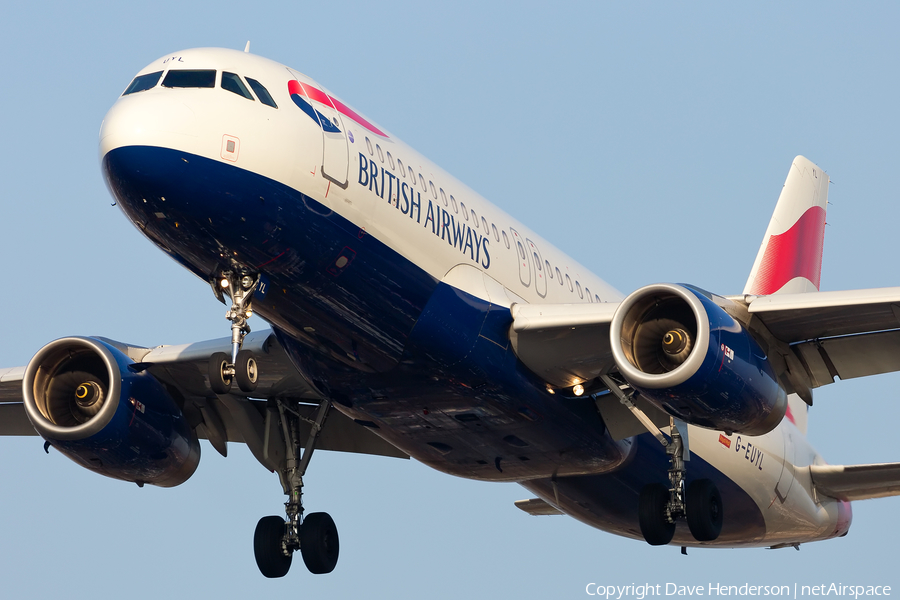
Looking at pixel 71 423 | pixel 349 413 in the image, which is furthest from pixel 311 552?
pixel 71 423

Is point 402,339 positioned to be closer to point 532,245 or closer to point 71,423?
point 532,245

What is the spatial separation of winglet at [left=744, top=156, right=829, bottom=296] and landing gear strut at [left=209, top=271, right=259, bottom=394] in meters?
16.5

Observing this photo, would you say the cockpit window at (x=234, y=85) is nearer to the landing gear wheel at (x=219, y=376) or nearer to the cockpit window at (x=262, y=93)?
the cockpit window at (x=262, y=93)

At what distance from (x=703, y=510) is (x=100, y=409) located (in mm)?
10836

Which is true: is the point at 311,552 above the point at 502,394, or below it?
below

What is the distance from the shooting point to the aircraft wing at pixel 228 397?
24031 millimetres

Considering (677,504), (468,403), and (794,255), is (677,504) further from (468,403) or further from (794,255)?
(794,255)

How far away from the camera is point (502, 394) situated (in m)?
21.8

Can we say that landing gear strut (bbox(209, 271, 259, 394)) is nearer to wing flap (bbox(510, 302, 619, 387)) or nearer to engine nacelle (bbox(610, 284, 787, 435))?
wing flap (bbox(510, 302, 619, 387))

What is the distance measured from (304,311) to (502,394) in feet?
12.3

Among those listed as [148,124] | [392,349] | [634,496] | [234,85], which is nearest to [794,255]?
[634,496]

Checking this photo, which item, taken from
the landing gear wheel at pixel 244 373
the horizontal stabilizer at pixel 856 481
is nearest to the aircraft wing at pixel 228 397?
the landing gear wheel at pixel 244 373

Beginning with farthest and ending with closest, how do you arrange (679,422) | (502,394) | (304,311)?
(679,422), (502,394), (304,311)

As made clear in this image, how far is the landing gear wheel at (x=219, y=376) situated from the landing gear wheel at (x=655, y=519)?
8566 millimetres
